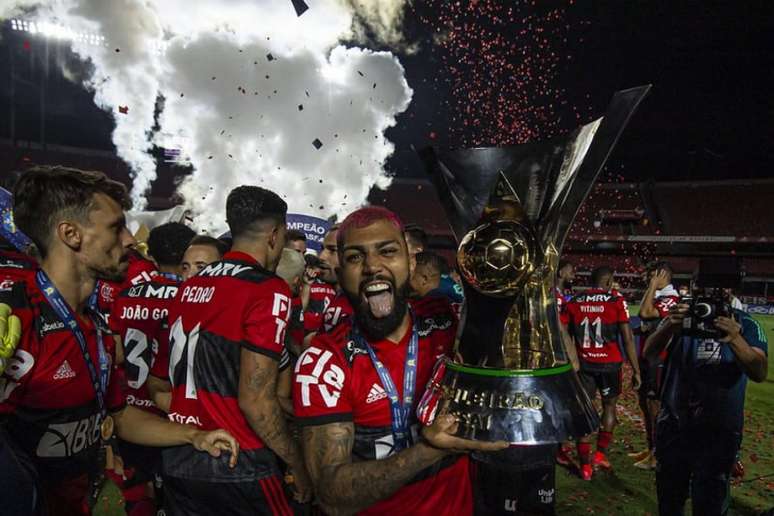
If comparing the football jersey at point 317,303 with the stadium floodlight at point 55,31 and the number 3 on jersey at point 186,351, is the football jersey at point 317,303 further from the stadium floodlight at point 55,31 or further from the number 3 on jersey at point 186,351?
the stadium floodlight at point 55,31

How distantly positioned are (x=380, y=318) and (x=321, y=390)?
34cm

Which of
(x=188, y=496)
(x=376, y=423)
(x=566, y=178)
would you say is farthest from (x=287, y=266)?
(x=566, y=178)

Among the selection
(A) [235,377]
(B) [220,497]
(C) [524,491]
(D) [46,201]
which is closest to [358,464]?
(A) [235,377]

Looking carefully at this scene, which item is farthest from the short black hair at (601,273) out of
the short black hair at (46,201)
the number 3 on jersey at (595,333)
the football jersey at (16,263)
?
the football jersey at (16,263)

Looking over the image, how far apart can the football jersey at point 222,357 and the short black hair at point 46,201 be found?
2.37 feet

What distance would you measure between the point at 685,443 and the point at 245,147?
1841 cm

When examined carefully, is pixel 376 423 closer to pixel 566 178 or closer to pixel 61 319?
pixel 566 178

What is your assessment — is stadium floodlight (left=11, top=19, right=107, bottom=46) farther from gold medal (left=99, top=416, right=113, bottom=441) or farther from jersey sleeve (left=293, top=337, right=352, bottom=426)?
→ jersey sleeve (left=293, top=337, right=352, bottom=426)

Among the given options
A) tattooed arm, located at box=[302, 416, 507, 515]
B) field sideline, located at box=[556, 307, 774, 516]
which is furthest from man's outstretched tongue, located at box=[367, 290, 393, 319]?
field sideline, located at box=[556, 307, 774, 516]

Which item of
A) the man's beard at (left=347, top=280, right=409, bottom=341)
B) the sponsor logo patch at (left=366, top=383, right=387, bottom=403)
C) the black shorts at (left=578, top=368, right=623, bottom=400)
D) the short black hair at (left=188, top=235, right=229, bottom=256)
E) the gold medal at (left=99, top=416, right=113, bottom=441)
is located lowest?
the black shorts at (left=578, top=368, right=623, bottom=400)

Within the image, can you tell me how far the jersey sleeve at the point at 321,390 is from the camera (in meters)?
1.62

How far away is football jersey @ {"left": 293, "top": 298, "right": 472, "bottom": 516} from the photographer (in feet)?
6.02

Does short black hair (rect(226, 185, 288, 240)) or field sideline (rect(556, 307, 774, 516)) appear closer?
short black hair (rect(226, 185, 288, 240))

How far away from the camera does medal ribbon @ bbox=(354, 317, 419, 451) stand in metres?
1.72
